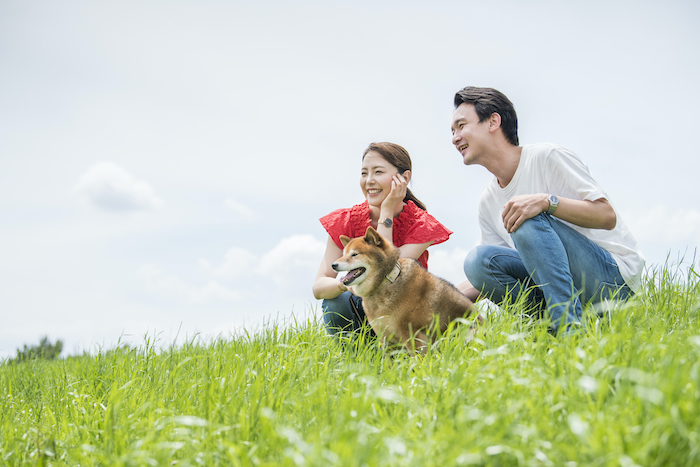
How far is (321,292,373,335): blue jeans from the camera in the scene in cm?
459

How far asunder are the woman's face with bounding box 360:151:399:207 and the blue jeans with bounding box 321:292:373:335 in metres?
1.02

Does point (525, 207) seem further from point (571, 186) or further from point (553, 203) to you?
point (571, 186)

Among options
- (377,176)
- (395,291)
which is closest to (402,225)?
(377,176)

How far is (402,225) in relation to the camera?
4734 millimetres

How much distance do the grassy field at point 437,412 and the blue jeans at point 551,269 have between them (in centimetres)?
32

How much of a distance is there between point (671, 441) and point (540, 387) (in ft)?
1.87

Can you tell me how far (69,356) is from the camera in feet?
23.8

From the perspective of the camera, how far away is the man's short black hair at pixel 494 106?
14.1ft

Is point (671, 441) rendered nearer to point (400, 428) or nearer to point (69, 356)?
point (400, 428)

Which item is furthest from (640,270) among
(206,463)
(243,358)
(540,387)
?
(206,463)

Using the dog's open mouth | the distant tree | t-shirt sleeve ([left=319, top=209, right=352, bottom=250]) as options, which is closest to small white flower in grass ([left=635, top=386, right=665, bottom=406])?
the dog's open mouth

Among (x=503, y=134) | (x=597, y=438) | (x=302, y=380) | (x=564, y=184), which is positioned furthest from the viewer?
(x=503, y=134)

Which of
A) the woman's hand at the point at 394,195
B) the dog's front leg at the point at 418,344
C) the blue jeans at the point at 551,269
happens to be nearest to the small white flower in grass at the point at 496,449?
the blue jeans at the point at 551,269

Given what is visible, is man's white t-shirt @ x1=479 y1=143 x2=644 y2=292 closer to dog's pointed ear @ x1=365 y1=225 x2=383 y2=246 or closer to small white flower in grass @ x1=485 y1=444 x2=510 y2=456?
dog's pointed ear @ x1=365 y1=225 x2=383 y2=246
